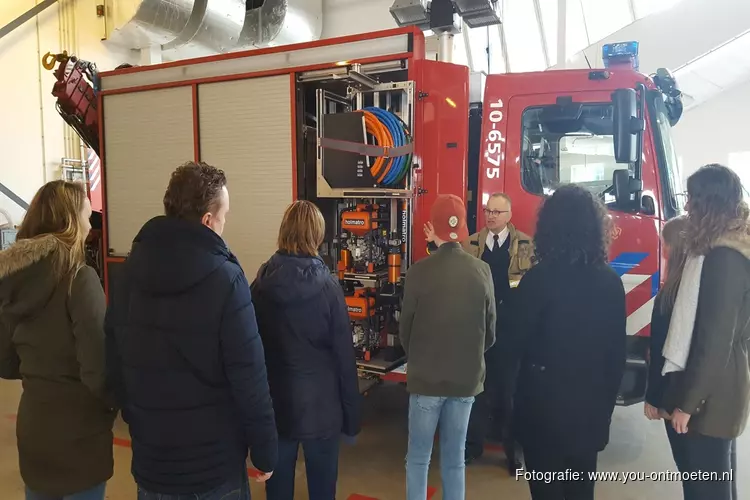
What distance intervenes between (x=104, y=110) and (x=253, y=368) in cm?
367

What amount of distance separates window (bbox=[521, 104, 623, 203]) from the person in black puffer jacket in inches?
87.8

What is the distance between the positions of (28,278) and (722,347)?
88.0 inches

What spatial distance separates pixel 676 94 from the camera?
330 centimetres

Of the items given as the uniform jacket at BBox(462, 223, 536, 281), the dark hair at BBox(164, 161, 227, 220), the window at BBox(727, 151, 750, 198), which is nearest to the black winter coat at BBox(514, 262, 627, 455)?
the dark hair at BBox(164, 161, 227, 220)

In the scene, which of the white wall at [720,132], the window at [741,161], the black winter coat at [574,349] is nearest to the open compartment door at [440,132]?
the black winter coat at [574,349]

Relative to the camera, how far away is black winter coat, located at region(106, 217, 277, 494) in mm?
1492

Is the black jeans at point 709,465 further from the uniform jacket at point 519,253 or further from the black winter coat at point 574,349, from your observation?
the uniform jacket at point 519,253

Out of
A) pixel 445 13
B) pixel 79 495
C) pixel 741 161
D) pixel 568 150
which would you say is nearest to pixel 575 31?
pixel 741 161

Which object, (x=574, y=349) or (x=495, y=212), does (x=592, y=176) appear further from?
(x=574, y=349)

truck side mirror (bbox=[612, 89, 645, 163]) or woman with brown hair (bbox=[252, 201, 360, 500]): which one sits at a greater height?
truck side mirror (bbox=[612, 89, 645, 163])

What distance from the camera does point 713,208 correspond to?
6.27 feet

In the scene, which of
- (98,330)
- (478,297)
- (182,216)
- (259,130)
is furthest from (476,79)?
(98,330)

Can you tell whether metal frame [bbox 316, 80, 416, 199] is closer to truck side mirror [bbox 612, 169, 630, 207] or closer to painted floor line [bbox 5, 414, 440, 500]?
truck side mirror [bbox 612, 169, 630, 207]

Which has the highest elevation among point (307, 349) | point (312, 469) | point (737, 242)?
point (737, 242)
